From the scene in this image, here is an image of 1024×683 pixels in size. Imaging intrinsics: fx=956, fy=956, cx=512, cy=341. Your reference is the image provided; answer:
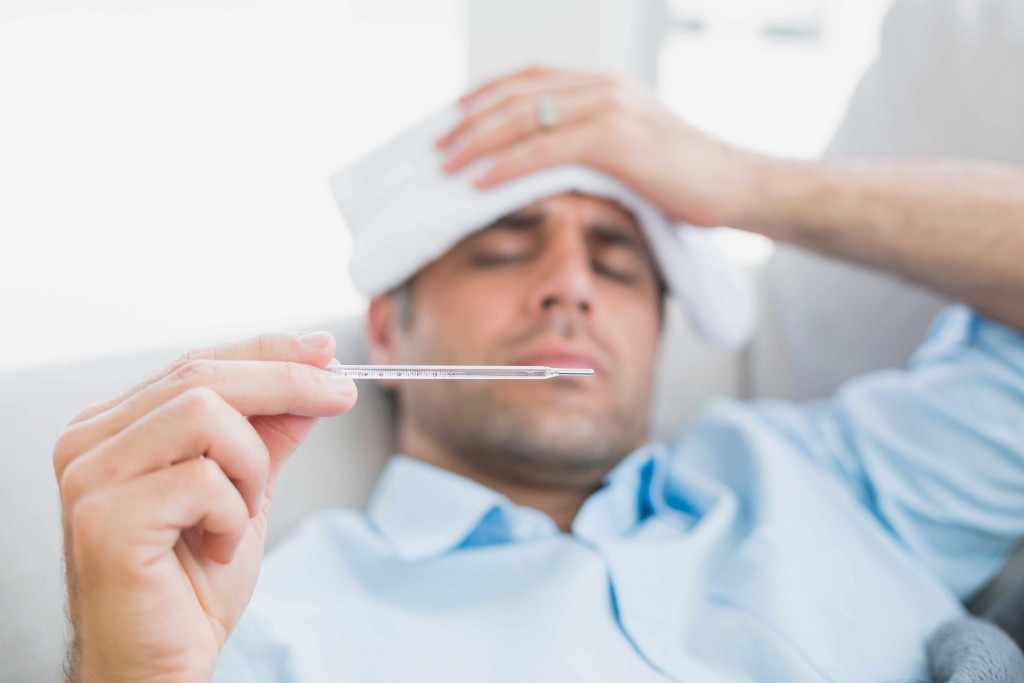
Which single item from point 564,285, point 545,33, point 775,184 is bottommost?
point 564,285

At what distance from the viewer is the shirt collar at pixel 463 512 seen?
91 centimetres

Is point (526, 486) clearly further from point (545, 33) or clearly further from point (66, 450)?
point (545, 33)

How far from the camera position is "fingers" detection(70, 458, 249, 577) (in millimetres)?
500

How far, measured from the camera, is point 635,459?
1.02 m

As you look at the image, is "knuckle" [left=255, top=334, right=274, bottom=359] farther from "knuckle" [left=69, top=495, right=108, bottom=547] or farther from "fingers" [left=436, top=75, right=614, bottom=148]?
"fingers" [left=436, top=75, right=614, bottom=148]

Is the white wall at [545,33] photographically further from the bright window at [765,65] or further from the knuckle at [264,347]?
the knuckle at [264,347]

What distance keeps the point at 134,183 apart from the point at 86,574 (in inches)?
34.1

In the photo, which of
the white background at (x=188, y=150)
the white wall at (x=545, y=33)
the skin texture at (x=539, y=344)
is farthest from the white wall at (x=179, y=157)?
the skin texture at (x=539, y=344)

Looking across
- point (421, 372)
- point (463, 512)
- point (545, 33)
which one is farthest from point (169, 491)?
point (545, 33)

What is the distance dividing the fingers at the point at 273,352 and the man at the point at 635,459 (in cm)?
28

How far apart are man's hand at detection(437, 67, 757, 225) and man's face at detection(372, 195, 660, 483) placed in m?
0.05

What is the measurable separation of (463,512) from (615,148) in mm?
399

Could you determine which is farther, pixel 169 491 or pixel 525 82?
pixel 525 82

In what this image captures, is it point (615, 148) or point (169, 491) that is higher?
point (615, 148)
